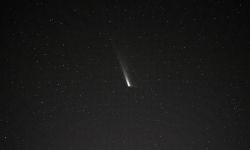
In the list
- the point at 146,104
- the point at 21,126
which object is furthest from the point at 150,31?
the point at 21,126

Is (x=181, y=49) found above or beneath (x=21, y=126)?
above

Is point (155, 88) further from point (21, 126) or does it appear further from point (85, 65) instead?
point (21, 126)

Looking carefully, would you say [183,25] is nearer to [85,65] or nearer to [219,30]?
[219,30]

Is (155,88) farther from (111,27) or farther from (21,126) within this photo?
(21,126)

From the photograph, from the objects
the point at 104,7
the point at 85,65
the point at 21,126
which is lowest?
the point at 21,126

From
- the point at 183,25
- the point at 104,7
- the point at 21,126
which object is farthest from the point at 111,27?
the point at 21,126

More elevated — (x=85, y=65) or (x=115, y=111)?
(x=85, y=65)

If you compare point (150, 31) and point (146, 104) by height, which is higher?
point (150, 31)

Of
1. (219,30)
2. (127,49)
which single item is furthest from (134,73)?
(219,30)
